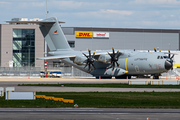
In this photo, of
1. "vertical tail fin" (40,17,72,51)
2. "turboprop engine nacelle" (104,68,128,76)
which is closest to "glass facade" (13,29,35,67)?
"vertical tail fin" (40,17,72,51)

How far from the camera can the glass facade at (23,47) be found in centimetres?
10375

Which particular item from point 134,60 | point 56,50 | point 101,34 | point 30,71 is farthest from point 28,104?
point 101,34

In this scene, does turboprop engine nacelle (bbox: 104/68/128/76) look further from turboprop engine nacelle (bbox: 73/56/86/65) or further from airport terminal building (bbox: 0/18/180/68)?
airport terminal building (bbox: 0/18/180/68)

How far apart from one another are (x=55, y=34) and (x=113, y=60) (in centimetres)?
1271

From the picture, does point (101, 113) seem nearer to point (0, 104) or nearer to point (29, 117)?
point (29, 117)

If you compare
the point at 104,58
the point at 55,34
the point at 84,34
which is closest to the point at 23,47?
the point at 84,34

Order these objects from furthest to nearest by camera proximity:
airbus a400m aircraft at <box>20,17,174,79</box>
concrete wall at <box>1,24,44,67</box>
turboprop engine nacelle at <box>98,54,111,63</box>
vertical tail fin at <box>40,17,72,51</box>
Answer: concrete wall at <box>1,24,44,67</box>, vertical tail fin at <box>40,17,72,51</box>, turboprop engine nacelle at <box>98,54,111,63</box>, airbus a400m aircraft at <box>20,17,174,79</box>

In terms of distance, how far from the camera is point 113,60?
2104 inches

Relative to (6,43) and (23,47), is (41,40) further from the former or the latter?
(6,43)

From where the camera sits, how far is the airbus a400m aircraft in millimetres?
52094

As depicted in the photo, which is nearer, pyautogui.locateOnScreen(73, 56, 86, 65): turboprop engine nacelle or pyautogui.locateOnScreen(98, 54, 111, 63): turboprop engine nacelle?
pyautogui.locateOnScreen(98, 54, 111, 63): turboprop engine nacelle

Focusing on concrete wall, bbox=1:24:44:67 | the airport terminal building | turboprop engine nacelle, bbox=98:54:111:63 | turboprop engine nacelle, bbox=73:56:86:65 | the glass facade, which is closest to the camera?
turboprop engine nacelle, bbox=98:54:111:63

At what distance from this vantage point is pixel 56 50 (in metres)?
59.8

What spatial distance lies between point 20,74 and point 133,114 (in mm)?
63843
